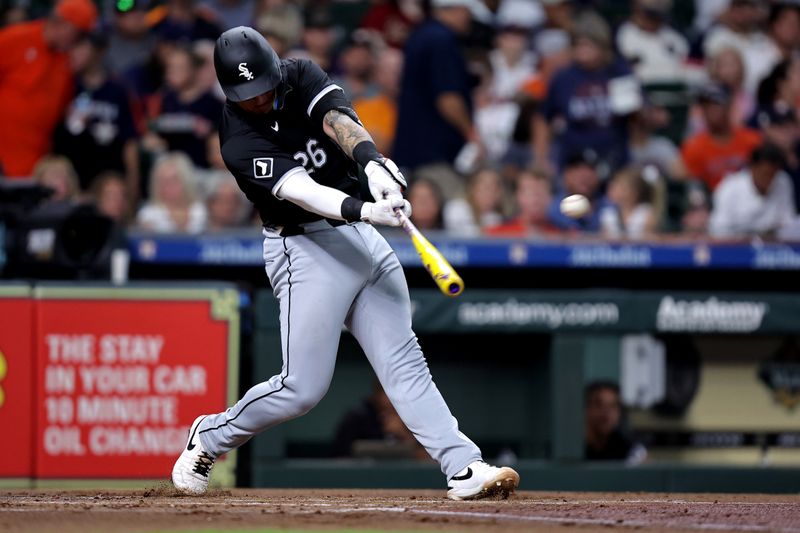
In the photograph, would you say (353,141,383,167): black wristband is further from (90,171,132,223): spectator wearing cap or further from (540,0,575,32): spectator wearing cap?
(540,0,575,32): spectator wearing cap

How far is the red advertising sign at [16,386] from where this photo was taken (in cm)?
725

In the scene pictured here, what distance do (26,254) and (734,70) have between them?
600 centimetres

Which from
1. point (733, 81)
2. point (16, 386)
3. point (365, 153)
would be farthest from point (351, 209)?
point (733, 81)

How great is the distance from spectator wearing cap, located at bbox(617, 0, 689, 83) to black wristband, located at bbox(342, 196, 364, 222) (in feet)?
21.8

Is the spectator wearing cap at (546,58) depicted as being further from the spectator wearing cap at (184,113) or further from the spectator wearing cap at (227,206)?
the spectator wearing cap at (227,206)

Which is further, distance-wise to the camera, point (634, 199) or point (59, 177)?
point (634, 199)

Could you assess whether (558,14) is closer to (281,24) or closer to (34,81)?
(281,24)

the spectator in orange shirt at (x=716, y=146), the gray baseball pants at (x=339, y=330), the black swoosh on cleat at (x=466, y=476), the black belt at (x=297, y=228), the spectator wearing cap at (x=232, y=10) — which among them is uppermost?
the spectator wearing cap at (x=232, y=10)

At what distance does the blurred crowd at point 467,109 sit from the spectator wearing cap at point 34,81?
1cm

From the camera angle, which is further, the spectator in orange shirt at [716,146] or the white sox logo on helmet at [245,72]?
the spectator in orange shirt at [716,146]

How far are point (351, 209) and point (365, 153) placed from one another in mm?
252

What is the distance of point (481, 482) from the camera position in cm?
536

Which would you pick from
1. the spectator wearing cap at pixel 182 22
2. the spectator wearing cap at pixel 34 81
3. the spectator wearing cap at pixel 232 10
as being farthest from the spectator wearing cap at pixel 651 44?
the spectator wearing cap at pixel 34 81

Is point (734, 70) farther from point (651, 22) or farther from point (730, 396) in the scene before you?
point (730, 396)
